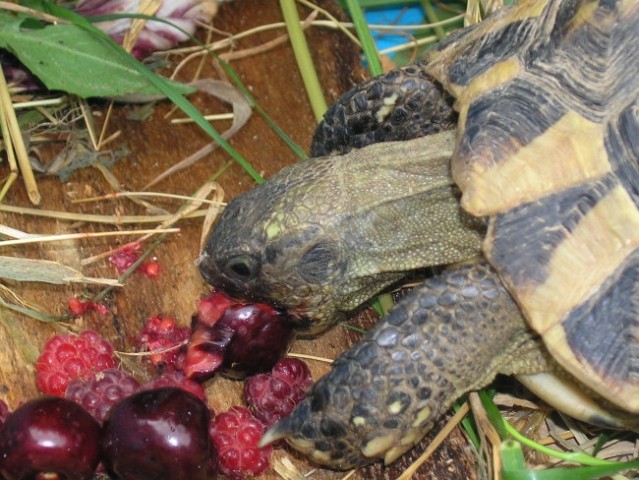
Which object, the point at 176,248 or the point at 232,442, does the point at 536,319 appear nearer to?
the point at 232,442

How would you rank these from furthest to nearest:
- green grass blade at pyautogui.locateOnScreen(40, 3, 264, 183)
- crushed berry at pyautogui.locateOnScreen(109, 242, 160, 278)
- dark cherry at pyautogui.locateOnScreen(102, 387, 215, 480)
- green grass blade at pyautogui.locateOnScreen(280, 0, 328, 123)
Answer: green grass blade at pyautogui.locateOnScreen(280, 0, 328, 123)
green grass blade at pyautogui.locateOnScreen(40, 3, 264, 183)
crushed berry at pyautogui.locateOnScreen(109, 242, 160, 278)
dark cherry at pyautogui.locateOnScreen(102, 387, 215, 480)

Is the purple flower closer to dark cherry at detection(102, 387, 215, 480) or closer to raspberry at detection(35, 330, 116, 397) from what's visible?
raspberry at detection(35, 330, 116, 397)

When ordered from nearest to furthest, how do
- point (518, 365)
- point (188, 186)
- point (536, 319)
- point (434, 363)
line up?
1. point (536, 319)
2. point (434, 363)
3. point (518, 365)
4. point (188, 186)

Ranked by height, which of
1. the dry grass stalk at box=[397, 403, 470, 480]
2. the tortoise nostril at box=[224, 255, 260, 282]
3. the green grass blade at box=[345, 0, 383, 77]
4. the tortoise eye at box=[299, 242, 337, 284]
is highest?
the green grass blade at box=[345, 0, 383, 77]

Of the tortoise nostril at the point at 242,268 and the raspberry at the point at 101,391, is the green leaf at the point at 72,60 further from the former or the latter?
the raspberry at the point at 101,391

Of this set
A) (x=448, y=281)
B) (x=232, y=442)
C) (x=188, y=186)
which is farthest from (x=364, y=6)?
(x=232, y=442)

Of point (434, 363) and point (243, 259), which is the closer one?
point (434, 363)

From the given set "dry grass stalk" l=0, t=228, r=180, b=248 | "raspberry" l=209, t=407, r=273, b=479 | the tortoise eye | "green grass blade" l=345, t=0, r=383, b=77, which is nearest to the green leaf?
"dry grass stalk" l=0, t=228, r=180, b=248
